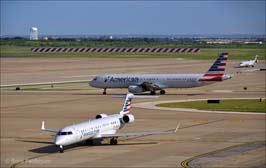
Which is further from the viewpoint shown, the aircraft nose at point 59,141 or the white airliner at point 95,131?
the white airliner at point 95,131

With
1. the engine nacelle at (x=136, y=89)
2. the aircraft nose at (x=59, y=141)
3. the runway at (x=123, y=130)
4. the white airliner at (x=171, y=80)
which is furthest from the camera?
the engine nacelle at (x=136, y=89)

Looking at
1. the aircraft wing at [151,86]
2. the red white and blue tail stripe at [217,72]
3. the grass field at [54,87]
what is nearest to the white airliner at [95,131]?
the aircraft wing at [151,86]

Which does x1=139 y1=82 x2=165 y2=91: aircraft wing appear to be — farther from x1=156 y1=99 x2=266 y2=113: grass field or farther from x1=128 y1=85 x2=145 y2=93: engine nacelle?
x1=156 y1=99 x2=266 y2=113: grass field

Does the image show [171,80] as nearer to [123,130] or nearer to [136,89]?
[136,89]

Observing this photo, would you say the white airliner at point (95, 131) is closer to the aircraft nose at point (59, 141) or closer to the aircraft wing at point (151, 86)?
the aircraft nose at point (59, 141)

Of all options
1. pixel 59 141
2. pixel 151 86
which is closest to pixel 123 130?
pixel 59 141

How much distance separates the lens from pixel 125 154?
60688mm

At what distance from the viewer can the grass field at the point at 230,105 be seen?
313ft

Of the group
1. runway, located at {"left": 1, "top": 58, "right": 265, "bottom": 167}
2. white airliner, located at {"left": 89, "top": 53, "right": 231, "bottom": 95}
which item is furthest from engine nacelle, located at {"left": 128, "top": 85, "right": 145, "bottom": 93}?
runway, located at {"left": 1, "top": 58, "right": 265, "bottom": 167}

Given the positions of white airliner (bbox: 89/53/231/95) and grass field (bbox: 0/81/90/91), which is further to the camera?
grass field (bbox: 0/81/90/91)

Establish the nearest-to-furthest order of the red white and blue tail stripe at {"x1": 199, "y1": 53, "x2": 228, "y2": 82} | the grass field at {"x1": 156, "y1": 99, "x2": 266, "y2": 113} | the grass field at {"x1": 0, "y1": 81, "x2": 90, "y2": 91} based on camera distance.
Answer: the grass field at {"x1": 156, "y1": 99, "x2": 266, "y2": 113}, the red white and blue tail stripe at {"x1": 199, "y1": 53, "x2": 228, "y2": 82}, the grass field at {"x1": 0, "y1": 81, "x2": 90, "y2": 91}

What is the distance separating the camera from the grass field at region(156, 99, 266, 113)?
3750 inches

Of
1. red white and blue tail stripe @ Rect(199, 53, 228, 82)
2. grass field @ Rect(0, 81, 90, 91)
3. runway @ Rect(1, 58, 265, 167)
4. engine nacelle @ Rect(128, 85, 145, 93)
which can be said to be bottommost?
grass field @ Rect(0, 81, 90, 91)

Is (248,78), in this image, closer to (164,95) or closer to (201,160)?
(164,95)
